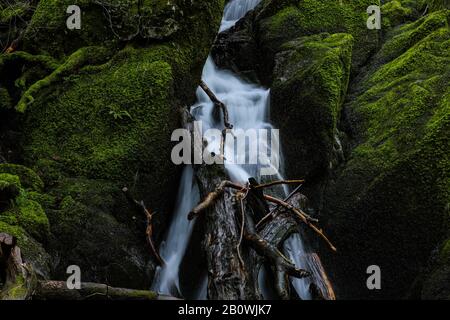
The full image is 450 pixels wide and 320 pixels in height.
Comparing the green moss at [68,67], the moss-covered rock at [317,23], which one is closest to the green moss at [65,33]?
the green moss at [68,67]

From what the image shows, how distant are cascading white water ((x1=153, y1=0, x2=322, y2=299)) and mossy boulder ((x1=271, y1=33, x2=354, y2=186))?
1.06 ft

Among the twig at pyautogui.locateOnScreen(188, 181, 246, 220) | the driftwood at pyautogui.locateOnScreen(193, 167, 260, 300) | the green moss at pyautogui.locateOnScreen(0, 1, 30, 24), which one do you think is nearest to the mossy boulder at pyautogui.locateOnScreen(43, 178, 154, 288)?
the twig at pyautogui.locateOnScreen(188, 181, 246, 220)

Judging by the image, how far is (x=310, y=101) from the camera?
26.0 ft

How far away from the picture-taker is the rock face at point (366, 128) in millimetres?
6492

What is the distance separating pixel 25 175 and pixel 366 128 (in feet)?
17.7

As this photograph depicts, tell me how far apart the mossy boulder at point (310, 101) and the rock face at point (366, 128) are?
0.02 m

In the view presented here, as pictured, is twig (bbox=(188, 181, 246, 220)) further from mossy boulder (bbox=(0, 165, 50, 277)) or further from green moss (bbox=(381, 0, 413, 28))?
green moss (bbox=(381, 0, 413, 28))

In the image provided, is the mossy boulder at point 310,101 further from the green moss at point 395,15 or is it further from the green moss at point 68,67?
the green moss at point 68,67

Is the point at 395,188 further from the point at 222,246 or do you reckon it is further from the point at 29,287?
the point at 29,287

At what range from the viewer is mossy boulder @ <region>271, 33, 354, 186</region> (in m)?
7.71

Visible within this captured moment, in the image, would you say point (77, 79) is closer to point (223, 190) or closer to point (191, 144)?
point (191, 144)

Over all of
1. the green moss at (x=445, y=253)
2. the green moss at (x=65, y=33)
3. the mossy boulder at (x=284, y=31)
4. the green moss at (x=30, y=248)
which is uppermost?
the mossy boulder at (x=284, y=31)

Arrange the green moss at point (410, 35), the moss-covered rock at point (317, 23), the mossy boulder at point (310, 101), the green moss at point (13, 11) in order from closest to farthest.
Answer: the mossy boulder at point (310, 101) → the green moss at point (13, 11) → the green moss at point (410, 35) → the moss-covered rock at point (317, 23)

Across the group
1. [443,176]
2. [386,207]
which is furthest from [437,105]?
[386,207]
